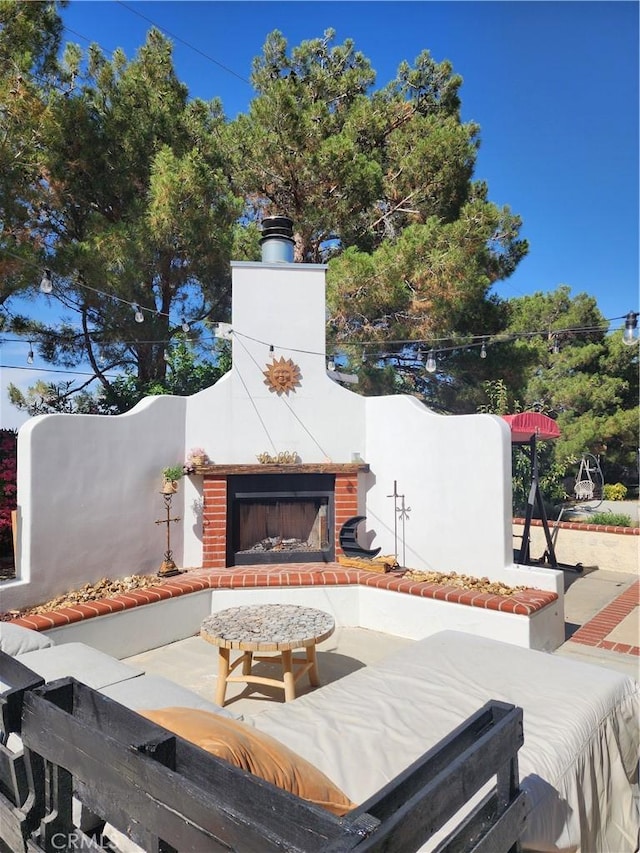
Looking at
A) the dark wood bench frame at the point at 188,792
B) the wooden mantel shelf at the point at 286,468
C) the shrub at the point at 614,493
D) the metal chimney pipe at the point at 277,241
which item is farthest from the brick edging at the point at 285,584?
the shrub at the point at 614,493

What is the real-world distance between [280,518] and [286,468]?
651 millimetres

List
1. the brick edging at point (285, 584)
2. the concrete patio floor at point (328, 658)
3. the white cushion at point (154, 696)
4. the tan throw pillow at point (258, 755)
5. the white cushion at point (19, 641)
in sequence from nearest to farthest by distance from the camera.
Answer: the tan throw pillow at point (258, 755), the white cushion at point (154, 696), the white cushion at point (19, 641), the concrete patio floor at point (328, 658), the brick edging at point (285, 584)

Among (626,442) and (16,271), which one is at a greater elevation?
(16,271)

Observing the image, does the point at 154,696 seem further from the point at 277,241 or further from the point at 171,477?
the point at 277,241

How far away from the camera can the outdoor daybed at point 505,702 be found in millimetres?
1935

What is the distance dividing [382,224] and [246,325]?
4.74 m

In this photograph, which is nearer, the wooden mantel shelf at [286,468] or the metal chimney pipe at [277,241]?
the wooden mantel shelf at [286,468]

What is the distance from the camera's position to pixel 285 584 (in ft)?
17.1

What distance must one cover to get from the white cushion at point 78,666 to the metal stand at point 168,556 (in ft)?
7.55

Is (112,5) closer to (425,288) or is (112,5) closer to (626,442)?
(425,288)

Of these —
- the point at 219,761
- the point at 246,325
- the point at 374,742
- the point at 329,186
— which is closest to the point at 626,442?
the point at 329,186

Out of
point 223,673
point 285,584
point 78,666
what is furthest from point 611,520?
point 78,666

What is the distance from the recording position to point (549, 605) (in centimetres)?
455

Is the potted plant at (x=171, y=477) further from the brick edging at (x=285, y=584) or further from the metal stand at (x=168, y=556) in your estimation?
the brick edging at (x=285, y=584)
